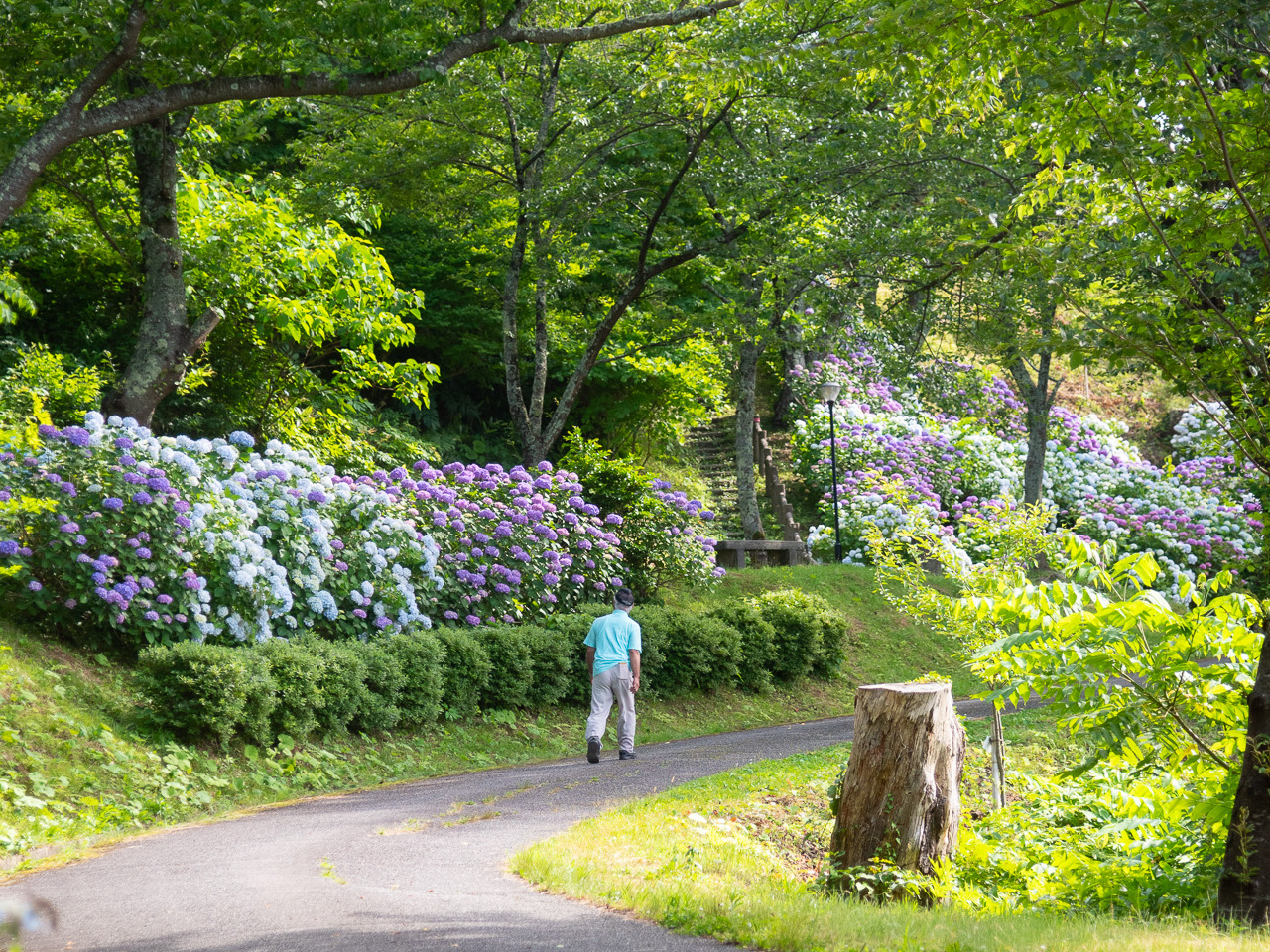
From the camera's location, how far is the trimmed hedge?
8.43 metres

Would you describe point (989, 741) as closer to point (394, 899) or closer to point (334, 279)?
point (394, 899)

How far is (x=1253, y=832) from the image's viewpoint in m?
4.70

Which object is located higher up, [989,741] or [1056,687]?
[1056,687]

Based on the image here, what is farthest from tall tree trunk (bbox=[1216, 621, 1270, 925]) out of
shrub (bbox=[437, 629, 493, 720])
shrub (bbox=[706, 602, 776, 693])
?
shrub (bbox=[706, 602, 776, 693])

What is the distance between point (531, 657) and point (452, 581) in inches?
55.0

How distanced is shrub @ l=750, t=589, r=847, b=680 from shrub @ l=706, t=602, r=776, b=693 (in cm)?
23

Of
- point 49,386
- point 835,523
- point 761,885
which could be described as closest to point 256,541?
point 49,386

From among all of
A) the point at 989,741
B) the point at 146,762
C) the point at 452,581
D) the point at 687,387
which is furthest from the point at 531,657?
the point at 687,387

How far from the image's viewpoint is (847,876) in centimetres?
547

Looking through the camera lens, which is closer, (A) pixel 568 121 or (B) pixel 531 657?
(B) pixel 531 657

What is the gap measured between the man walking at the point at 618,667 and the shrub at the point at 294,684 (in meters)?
2.51

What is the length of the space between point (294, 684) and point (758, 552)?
41.2 feet

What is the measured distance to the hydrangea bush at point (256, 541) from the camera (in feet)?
29.3

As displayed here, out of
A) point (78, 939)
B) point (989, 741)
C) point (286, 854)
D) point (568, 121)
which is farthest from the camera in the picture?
point (568, 121)
